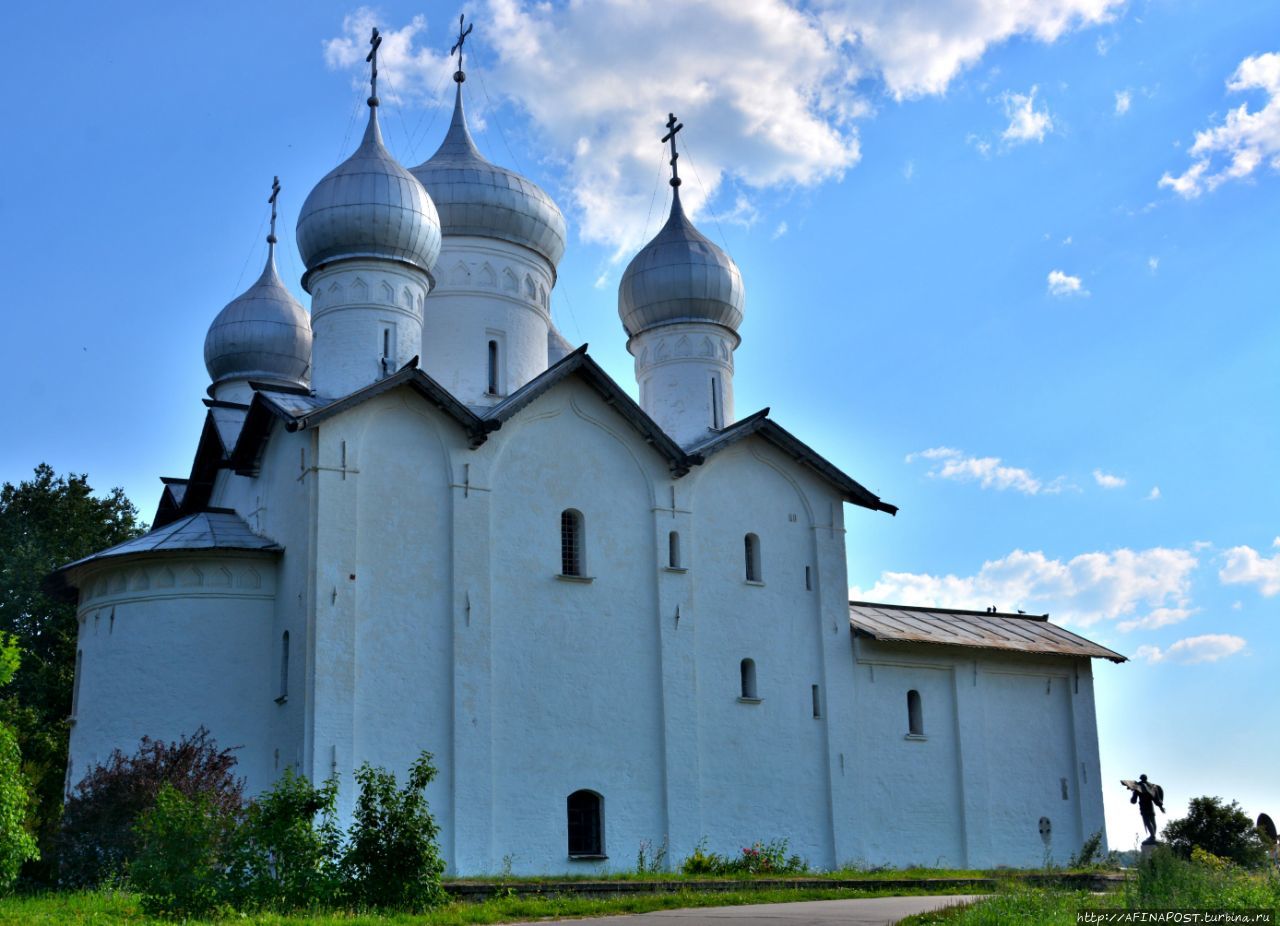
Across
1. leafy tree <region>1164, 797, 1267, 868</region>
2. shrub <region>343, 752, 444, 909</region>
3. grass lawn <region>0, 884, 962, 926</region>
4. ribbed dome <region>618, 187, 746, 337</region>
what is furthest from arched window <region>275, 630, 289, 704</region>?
leafy tree <region>1164, 797, 1267, 868</region>

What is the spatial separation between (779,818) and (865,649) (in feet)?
10.4

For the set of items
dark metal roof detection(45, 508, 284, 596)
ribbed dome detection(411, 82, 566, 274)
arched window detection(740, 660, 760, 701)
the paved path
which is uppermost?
ribbed dome detection(411, 82, 566, 274)

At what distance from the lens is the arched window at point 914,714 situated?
22734mm

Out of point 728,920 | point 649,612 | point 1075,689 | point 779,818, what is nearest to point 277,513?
point 649,612

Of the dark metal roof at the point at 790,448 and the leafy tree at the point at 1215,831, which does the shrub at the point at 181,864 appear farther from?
the leafy tree at the point at 1215,831

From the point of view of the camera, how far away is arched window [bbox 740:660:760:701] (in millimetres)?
21078

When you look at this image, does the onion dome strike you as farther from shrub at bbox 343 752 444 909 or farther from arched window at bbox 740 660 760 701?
shrub at bbox 343 752 444 909

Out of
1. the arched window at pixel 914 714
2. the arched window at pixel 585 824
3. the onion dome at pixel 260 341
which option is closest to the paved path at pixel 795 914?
the arched window at pixel 585 824

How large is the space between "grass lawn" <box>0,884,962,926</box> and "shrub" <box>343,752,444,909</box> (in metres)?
0.30

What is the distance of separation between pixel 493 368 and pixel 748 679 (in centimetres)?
626

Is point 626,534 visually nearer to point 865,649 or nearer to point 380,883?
point 865,649

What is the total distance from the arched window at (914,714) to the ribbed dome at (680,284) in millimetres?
6859

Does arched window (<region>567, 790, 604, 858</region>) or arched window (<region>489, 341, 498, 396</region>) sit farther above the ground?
arched window (<region>489, 341, 498, 396</region>)

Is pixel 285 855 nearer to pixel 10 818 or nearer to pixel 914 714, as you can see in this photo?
pixel 10 818
